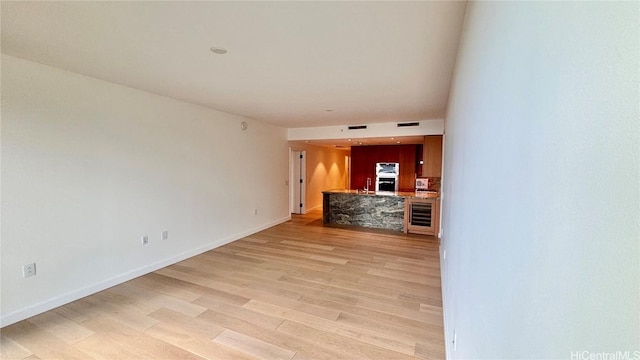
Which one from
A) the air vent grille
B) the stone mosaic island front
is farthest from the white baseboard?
the air vent grille

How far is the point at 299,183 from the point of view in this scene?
25.9 feet

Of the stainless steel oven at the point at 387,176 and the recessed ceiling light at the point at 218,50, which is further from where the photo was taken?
the stainless steel oven at the point at 387,176

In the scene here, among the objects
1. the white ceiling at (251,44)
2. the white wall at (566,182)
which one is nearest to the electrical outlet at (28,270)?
the white ceiling at (251,44)

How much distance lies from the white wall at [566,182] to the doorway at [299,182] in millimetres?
7116

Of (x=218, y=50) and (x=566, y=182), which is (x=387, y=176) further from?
(x=566, y=182)

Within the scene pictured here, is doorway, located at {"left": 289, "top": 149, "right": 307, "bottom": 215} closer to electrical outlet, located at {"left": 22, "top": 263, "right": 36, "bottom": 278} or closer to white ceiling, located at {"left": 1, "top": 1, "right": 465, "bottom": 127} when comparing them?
white ceiling, located at {"left": 1, "top": 1, "right": 465, "bottom": 127}

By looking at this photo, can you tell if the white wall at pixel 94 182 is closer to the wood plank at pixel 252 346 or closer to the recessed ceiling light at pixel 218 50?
the recessed ceiling light at pixel 218 50

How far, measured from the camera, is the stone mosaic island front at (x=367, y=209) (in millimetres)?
5934

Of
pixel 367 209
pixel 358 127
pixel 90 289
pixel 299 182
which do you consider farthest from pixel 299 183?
pixel 90 289

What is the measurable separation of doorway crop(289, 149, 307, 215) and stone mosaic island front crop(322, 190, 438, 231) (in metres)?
1.50

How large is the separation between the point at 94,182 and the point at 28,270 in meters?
0.99

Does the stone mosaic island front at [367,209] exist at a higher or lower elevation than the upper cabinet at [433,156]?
lower

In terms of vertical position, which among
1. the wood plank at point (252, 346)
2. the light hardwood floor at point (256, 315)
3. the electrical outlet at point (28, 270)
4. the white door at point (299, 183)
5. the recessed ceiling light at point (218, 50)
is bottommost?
the wood plank at point (252, 346)

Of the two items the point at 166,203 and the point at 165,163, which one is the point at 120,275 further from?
the point at 165,163
